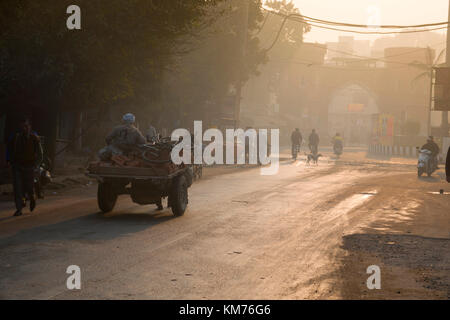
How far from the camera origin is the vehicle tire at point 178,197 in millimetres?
13352

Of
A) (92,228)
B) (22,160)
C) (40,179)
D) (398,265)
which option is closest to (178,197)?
Result: (92,228)

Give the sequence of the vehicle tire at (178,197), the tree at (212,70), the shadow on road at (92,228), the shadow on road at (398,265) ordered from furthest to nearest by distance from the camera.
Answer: the tree at (212,70) → the vehicle tire at (178,197) → the shadow on road at (92,228) → the shadow on road at (398,265)

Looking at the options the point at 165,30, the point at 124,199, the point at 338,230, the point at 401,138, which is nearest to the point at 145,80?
the point at 165,30

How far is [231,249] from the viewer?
9852 mm

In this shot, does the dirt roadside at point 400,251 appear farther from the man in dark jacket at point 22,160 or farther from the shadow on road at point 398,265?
the man in dark jacket at point 22,160

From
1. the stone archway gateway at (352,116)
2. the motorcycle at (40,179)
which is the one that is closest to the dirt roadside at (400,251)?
the motorcycle at (40,179)

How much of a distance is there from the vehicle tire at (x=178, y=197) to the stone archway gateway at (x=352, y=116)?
102836mm

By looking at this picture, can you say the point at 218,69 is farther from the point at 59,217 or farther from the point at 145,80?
the point at 59,217

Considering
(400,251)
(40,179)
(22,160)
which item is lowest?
(400,251)

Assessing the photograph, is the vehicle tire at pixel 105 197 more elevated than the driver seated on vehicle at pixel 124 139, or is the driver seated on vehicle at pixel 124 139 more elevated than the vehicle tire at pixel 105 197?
the driver seated on vehicle at pixel 124 139

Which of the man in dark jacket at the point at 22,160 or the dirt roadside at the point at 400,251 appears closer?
the dirt roadside at the point at 400,251

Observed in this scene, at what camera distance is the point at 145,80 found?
1009 inches

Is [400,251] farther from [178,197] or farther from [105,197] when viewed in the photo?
[105,197]

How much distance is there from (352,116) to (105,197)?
113 meters
